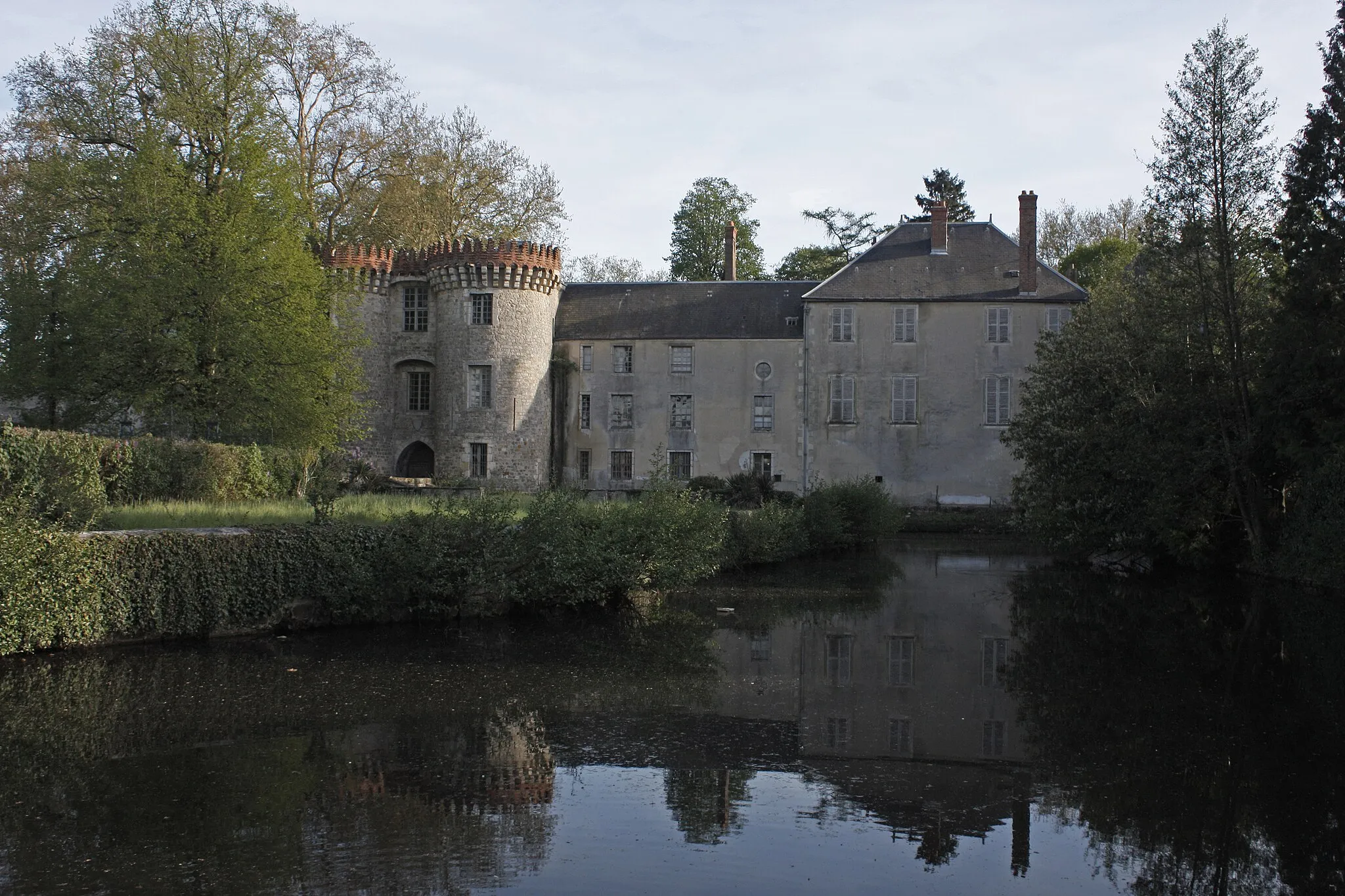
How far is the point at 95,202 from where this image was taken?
2216 centimetres

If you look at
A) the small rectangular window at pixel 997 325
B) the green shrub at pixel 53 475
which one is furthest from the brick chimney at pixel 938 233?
the green shrub at pixel 53 475

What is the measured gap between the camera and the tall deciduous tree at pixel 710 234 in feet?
152

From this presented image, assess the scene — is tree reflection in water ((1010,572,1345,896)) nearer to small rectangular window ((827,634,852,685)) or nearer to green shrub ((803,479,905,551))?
small rectangular window ((827,634,852,685))

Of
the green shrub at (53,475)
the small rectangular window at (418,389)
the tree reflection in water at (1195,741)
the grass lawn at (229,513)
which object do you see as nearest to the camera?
the tree reflection in water at (1195,741)

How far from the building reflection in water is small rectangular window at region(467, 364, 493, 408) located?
1905 cm

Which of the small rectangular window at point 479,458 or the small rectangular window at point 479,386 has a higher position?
the small rectangular window at point 479,386

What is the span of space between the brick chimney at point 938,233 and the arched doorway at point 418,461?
17647 mm

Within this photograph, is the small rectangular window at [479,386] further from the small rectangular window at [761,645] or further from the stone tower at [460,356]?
the small rectangular window at [761,645]

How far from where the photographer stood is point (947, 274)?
34.1m

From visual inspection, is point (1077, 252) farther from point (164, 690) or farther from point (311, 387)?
point (164, 690)

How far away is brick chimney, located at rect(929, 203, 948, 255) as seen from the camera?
3428 cm

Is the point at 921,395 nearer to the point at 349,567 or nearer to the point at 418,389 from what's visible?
the point at 418,389

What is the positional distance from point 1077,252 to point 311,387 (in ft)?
95.7

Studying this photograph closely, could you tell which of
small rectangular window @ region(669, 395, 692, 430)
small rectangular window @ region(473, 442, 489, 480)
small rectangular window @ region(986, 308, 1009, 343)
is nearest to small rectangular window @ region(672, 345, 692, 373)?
small rectangular window @ region(669, 395, 692, 430)
